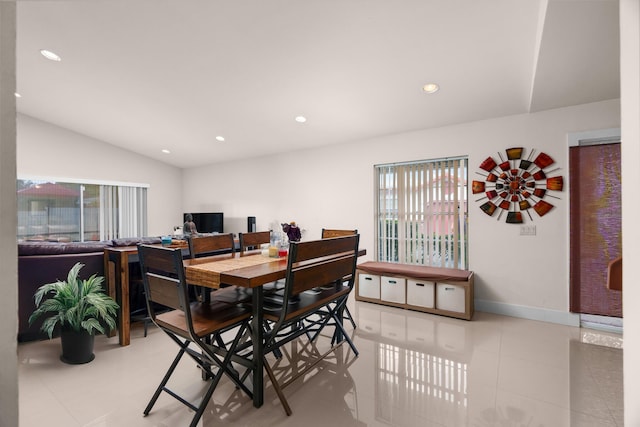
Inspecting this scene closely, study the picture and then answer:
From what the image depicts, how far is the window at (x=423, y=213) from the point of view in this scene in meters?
3.97

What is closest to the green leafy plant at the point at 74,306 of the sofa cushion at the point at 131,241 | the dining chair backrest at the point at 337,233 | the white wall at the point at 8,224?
the sofa cushion at the point at 131,241

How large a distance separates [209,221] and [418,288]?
4657 mm

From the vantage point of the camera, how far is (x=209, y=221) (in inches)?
257

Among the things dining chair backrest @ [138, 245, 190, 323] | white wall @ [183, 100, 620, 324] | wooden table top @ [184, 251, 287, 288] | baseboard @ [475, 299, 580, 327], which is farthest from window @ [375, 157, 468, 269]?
dining chair backrest @ [138, 245, 190, 323]

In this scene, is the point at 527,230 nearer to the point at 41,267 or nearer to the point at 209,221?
the point at 41,267

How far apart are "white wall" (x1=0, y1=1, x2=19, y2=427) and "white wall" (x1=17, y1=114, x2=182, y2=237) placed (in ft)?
21.0

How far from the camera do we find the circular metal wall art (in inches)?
133

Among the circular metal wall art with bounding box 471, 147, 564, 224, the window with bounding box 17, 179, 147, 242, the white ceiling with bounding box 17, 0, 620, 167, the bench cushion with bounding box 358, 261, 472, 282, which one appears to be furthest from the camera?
the window with bounding box 17, 179, 147, 242

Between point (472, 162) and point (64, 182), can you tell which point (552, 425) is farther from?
point (64, 182)

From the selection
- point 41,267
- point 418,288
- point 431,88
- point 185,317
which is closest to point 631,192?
point 185,317

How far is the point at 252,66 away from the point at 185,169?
16.7ft

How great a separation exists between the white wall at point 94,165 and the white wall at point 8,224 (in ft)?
21.0

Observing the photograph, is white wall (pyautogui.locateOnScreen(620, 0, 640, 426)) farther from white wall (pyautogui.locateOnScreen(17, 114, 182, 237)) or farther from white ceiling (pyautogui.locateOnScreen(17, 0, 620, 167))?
white wall (pyautogui.locateOnScreen(17, 114, 182, 237))

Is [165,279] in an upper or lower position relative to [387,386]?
upper
